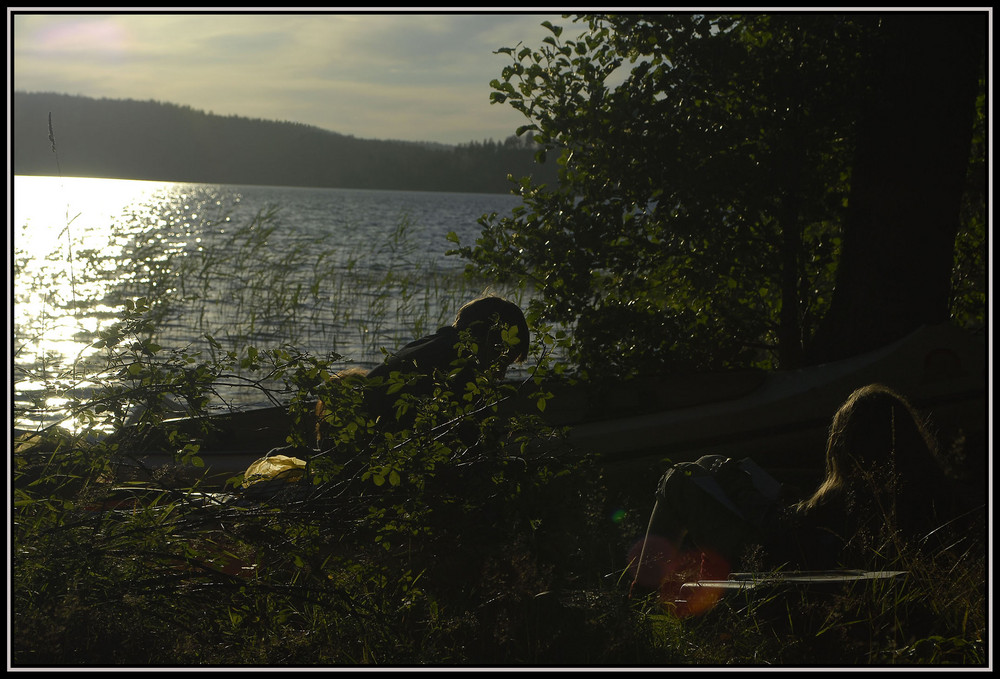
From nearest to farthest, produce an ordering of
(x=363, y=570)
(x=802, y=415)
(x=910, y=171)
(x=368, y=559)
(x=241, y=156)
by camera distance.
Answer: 1. (x=363, y=570)
2. (x=368, y=559)
3. (x=802, y=415)
4. (x=910, y=171)
5. (x=241, y=156)

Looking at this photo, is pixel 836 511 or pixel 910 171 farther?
pixel 910 171

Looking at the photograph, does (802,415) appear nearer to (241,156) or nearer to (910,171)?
(910,171)

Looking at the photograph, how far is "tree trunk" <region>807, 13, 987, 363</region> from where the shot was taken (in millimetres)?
5570

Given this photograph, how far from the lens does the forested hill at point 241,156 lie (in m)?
11.6

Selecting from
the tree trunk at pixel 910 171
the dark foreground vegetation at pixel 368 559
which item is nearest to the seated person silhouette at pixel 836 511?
the dark foreground vegetation at pixel 368 559

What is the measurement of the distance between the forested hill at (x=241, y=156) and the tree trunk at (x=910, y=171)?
240cm

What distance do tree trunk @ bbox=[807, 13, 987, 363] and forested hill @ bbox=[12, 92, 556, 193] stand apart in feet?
7.87

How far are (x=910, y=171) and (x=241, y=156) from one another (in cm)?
9654

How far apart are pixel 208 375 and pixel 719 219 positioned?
4505 millimetres

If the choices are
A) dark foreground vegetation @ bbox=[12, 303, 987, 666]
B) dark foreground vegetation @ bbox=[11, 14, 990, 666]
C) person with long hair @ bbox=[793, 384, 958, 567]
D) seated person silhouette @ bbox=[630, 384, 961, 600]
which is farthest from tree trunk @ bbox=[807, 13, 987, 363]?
dark foreground vegetation @ bbox=[12, 303, 987, 666]

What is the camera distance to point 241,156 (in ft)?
Result: 307

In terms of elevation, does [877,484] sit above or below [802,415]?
above

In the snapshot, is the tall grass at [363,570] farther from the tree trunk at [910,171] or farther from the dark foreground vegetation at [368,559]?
the tree trunk at [910,171]

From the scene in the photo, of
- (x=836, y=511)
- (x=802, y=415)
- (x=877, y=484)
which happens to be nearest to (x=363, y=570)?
(x=836, y=511)
